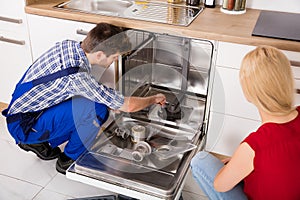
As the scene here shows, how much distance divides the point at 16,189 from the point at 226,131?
110cm

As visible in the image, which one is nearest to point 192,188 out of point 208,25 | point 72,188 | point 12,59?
point 72,188

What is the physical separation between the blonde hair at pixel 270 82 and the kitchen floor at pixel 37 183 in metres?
0.83

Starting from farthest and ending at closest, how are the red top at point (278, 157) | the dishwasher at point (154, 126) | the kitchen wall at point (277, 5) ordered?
1. the kitchen wall at point (277, 5)
2. the dishwasher at point (154, 126)
3. the red top at point (278, 157)

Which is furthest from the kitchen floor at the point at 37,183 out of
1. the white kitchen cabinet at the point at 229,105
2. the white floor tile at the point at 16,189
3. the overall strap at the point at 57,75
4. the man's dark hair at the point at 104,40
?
the man's dark hair at the point at 104,40

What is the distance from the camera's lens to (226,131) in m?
2.08

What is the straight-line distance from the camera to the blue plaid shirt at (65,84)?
177 centimetres

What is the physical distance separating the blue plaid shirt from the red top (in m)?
0.76

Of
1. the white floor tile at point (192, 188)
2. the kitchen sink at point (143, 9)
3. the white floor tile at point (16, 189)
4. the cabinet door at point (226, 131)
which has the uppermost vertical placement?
the kitchen sink at point (143, 9)

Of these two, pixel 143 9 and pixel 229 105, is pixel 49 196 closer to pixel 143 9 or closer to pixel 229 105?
pixel 229 105

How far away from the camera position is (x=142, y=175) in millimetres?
1713

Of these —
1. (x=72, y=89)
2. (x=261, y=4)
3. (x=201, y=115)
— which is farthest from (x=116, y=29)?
(x=261, y=4)

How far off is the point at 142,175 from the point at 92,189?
39 centimetres

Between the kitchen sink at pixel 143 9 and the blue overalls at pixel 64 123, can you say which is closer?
the blue overalls at pixel 64 123

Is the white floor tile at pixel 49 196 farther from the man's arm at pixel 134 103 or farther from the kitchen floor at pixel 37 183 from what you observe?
the man's arm at pixel 134 103
